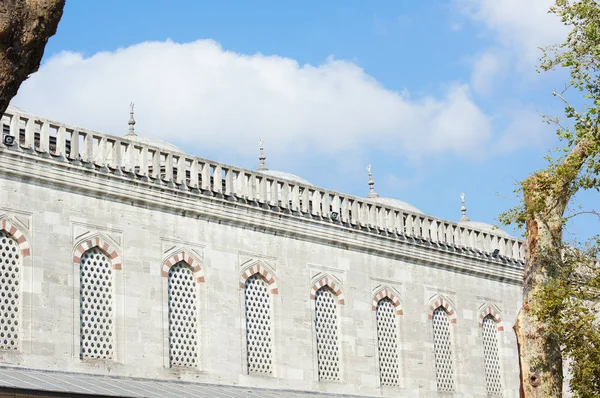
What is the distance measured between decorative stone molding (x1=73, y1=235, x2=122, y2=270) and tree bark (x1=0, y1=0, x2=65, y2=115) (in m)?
16.8

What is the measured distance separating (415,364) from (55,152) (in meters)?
11.5

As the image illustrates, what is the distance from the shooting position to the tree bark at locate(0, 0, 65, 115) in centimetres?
590

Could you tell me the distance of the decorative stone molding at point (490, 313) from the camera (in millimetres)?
31655

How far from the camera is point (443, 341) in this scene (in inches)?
1200

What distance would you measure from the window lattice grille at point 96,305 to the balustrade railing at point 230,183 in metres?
1.86

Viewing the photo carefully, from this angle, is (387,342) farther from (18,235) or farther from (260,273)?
(18,235)

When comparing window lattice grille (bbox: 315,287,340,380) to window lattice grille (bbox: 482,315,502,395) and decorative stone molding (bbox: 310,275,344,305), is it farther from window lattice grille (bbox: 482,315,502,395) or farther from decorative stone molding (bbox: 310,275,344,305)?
window lattice grille (bbox: 482,315,502,395)

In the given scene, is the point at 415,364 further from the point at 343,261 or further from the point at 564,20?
the point at 564,20

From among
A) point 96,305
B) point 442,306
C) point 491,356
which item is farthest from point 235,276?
point 491,356

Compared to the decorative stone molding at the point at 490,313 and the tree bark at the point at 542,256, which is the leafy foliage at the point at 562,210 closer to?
the tree bark at the point at 542,256

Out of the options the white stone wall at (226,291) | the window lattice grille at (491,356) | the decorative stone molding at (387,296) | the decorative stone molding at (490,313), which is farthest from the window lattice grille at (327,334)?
the window lattice grille at (491,356)

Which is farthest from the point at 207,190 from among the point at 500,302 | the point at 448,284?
the point at 500,302

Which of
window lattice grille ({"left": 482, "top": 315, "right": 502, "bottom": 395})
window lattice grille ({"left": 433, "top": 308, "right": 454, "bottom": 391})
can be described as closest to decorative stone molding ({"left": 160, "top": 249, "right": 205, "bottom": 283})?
window lattice grille ({"left": 433, "top": 308, "right": 454, "bottom": 391})

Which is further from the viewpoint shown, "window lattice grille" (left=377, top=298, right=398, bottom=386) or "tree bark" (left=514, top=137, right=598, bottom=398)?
"window lattice grille" (left=377, top=298, right=398, bottom=386)
